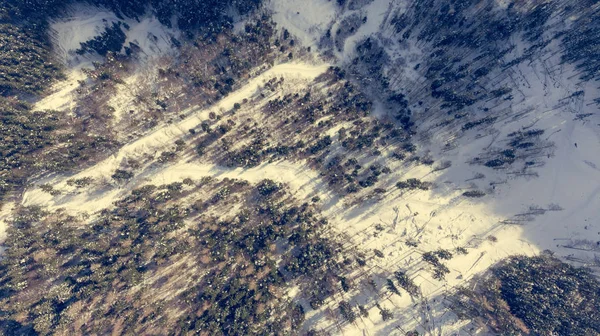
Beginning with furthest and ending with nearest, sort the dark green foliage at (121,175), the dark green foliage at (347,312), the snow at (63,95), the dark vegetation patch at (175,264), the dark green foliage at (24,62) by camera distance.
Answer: the snow at (63,95)
the dark green foliage at (121,175)
the dark green foliage at (24,62)
the dark green foliage at (347,312)
the dark vegetation patch at (175,264)

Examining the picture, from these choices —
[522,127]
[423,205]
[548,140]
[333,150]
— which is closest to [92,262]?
[333,150]

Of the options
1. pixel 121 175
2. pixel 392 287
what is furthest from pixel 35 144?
pixel 392 287

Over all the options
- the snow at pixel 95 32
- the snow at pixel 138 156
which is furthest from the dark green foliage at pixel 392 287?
the snow at pixel 95 32

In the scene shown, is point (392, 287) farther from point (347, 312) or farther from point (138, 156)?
point (138, 156)

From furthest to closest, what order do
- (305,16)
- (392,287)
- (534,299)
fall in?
(305,16) < (392,287) < (534,299)

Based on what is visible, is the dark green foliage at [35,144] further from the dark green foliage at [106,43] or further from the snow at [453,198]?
the dark green foliage at [106,43]

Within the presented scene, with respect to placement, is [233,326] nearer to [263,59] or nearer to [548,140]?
[263,59]
